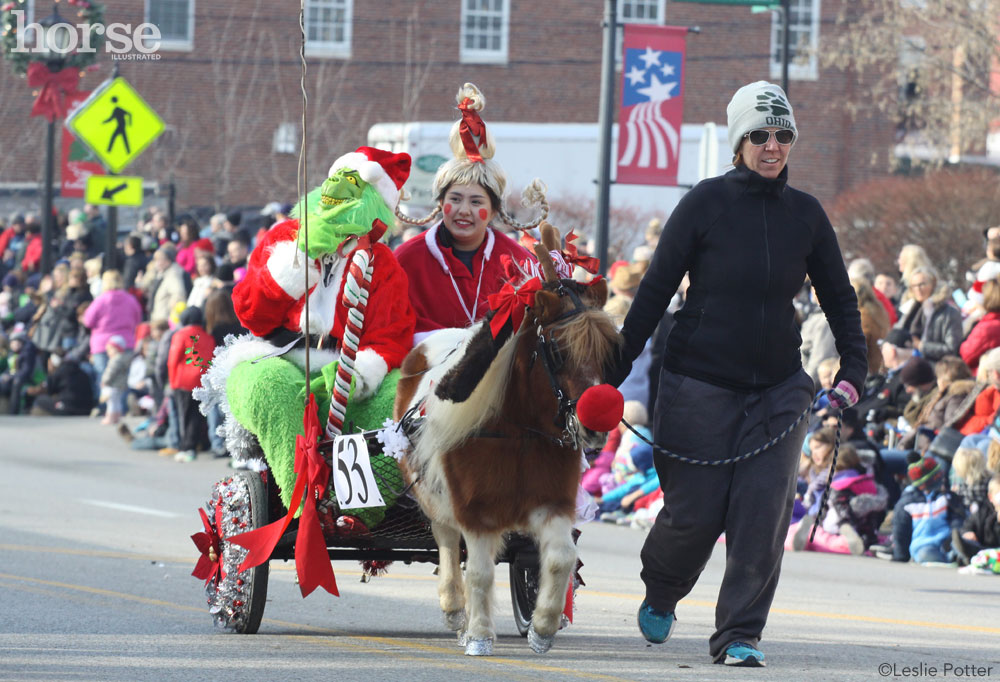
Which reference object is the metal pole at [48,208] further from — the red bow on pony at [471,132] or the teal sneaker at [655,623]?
the teal sneaker at [655,623]

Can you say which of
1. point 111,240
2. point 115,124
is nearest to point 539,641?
point 115,124

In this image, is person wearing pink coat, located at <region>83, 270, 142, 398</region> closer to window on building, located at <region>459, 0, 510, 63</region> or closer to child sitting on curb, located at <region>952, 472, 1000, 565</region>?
child sitting on curb, located at <region>952, 472, 1000, 565</region>

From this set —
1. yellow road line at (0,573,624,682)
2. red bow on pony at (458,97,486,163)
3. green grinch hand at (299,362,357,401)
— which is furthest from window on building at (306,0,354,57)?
green grinch hand at (299,362,357,401)

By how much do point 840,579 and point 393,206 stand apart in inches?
198

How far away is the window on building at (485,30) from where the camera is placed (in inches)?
1671

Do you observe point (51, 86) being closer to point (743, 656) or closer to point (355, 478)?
point (355, 478)

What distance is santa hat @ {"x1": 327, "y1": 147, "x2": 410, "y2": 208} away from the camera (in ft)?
26.1

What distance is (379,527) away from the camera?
309 inches

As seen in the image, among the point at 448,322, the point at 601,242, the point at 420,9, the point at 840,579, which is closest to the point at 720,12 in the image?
the point at 420,9

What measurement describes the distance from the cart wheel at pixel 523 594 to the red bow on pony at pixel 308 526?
1.03 metres

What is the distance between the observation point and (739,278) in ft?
22.6

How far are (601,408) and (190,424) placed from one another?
1298 centimetres

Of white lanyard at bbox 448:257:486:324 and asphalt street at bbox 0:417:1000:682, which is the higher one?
white lanyard at bbox 448:257:486:324

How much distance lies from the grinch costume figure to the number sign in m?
0.23
